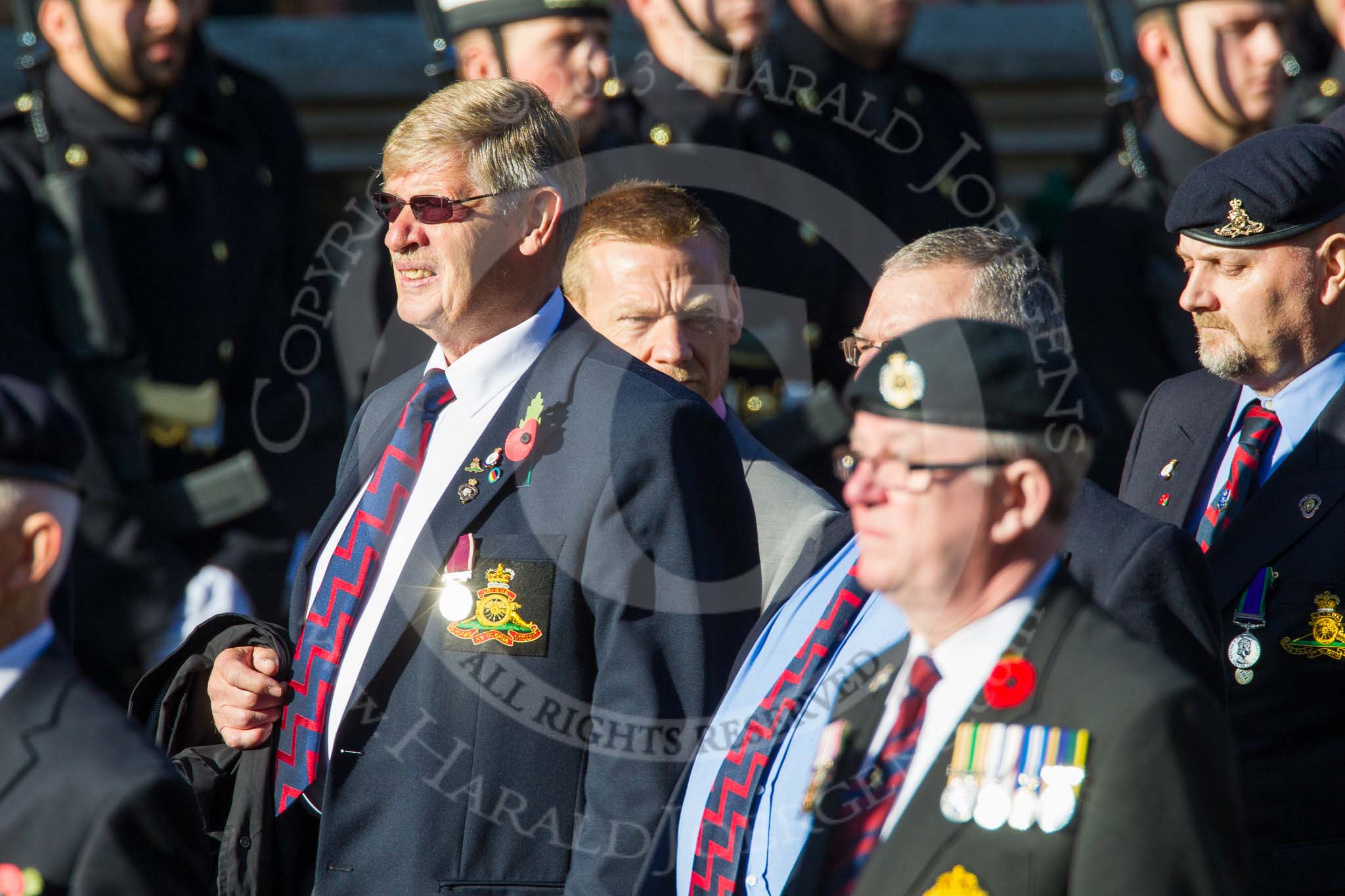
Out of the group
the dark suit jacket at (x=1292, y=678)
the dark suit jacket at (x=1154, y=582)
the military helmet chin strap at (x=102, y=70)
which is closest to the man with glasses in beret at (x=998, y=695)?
the dark suit jacket at (x=1154, y=582)

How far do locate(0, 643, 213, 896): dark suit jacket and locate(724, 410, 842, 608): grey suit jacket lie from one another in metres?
1.36

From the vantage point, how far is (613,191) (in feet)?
12.5

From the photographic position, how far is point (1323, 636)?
3020 mm

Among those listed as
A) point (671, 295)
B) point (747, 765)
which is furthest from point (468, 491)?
point (671, 295)

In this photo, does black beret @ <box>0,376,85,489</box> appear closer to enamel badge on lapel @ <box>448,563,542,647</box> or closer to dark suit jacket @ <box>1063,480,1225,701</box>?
enamel badge on lapel @ <box>448,563,542,647</box>

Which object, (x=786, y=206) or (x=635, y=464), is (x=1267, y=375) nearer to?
(x=635, y=464)

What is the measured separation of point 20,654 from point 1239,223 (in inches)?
80.5

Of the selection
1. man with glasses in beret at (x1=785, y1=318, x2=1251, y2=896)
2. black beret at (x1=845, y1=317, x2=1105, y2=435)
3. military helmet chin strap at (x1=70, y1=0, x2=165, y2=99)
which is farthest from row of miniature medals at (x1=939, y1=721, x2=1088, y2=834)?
military helmet chin strap at (x1=70, y1=0, x2=165, y2=99)

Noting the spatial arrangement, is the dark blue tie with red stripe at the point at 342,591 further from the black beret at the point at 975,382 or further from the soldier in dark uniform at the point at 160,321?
the soldier in dark uniform at the point at 160,321

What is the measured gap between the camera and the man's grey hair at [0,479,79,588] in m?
2.14

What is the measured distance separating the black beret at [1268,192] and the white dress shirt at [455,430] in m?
1.10

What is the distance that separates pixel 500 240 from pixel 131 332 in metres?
2.51

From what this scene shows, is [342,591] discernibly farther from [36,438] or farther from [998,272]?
[998,272]

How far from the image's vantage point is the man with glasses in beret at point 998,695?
6.64 feet
